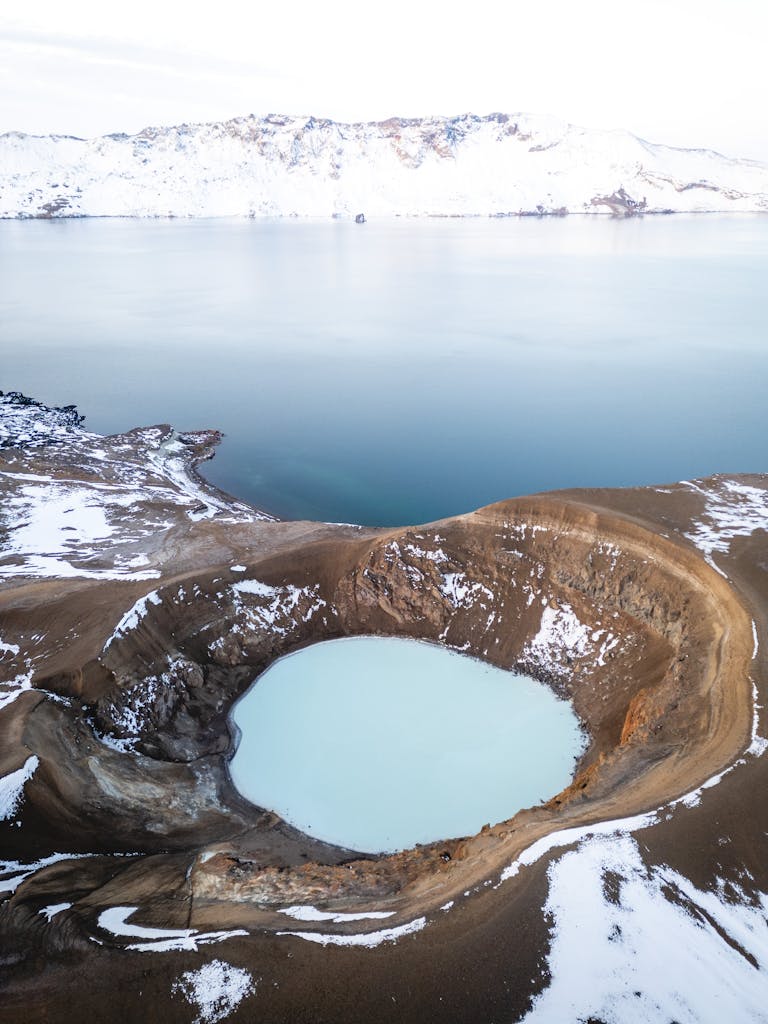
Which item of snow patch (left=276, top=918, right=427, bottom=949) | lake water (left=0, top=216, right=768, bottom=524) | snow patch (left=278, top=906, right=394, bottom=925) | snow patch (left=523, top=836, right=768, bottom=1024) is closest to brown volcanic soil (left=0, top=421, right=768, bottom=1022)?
snow patch (left=276, top=918, right=427, bottom=949)

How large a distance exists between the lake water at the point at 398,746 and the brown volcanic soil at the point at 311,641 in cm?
138

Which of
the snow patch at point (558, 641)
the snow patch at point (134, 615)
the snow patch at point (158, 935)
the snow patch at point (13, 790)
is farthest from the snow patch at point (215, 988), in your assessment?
the snow patch at point (558, 641)

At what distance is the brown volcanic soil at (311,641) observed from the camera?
17.9 meters

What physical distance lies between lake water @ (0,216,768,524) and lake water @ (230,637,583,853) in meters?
23.8

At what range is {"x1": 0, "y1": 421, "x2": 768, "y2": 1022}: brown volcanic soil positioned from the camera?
17.9 meters

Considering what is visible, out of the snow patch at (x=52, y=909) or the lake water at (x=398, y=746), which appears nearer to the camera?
the snow patch at (x=52, y=909)

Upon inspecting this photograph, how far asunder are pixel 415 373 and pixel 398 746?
71.6 meters

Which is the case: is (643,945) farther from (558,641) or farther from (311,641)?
(311,641)

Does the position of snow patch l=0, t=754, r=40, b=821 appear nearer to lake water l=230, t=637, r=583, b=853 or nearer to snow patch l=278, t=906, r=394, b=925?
lake water l=230, t=637, r=583, b=853

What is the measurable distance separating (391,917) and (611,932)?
264 inches

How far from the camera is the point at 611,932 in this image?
18625mm

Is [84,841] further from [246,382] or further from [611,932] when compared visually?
[246,382]

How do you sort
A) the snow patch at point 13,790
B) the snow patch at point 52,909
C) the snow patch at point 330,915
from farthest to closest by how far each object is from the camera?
the snow patch at point 13,790 < the snow patch at point 52,909 < the snow patch at point 330,915

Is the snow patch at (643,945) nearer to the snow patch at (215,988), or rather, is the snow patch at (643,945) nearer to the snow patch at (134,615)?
the snow patch at (215,988)
